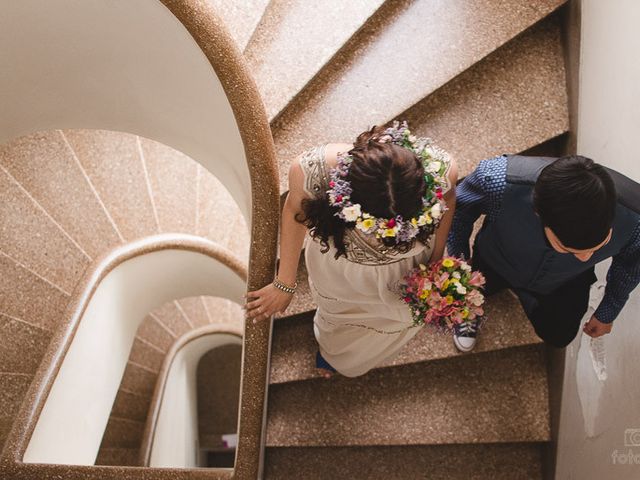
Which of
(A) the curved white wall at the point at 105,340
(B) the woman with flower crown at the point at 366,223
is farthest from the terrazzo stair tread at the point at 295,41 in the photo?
(A) the curved white wall at the point at 105,340

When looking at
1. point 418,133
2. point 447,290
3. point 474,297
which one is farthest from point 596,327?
point 418,133

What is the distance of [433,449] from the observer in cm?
329

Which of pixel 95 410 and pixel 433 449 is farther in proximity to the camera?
pixel 95 410

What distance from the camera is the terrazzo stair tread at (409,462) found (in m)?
3.19

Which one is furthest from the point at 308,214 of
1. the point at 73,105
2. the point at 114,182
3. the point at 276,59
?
the point at 114,182

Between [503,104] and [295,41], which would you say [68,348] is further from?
[503,104]

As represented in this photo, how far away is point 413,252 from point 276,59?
5.32ft

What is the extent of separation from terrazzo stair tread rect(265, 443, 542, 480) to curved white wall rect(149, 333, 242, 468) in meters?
2.62

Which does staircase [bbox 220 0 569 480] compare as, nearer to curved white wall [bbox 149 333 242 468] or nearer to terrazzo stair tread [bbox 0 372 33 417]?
terrazzo stair tread [bbox 0 372 33 417]

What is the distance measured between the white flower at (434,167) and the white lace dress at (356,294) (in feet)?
0.28

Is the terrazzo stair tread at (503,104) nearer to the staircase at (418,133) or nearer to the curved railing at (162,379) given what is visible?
the staircase at (418,133)

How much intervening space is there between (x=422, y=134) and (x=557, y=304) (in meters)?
1.16

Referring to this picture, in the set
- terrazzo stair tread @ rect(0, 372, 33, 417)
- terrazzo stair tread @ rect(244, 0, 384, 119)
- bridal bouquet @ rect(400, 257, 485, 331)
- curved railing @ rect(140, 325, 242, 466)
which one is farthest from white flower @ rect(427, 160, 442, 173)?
curved railing @ rect(140, 325, 242, 466)

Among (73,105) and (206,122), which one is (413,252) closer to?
(206,122)
